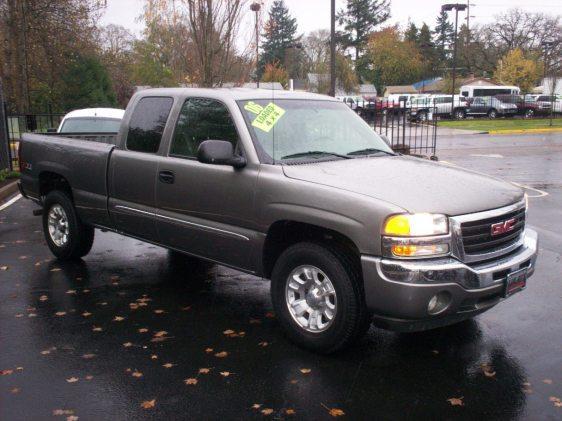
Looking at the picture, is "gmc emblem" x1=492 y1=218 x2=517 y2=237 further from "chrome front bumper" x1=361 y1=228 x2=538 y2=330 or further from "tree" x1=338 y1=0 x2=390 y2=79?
"tree" x1=338 y1=0 x2=390 y2=79

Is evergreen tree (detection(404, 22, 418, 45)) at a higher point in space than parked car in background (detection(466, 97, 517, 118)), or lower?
higher

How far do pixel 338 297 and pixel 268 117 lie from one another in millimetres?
1732

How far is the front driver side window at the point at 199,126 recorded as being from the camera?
16.8ft

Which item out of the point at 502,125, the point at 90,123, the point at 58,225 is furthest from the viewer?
the point at 502,125

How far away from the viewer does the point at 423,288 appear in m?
3.82

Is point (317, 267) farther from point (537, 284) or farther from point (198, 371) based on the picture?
point (537, 284)

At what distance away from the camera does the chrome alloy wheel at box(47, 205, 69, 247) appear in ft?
23.2

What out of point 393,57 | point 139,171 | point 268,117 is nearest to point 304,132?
point 268,117

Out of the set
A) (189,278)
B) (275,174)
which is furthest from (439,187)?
(189,278)

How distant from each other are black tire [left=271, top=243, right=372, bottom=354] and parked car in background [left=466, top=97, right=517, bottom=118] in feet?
138

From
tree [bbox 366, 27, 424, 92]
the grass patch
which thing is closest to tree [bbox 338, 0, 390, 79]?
tree [bbox 366, 27, 424, 92]

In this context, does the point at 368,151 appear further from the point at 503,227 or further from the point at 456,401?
the point at 456,401

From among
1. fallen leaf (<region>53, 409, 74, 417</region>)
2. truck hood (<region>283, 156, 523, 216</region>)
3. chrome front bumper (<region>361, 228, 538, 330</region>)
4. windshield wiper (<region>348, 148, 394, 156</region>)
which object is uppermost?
windshield wiper (<region>348, 148, 394, 156</region>)

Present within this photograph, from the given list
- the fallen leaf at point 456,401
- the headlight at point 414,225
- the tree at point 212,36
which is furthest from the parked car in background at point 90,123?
the fallen leaf at point 456,401
